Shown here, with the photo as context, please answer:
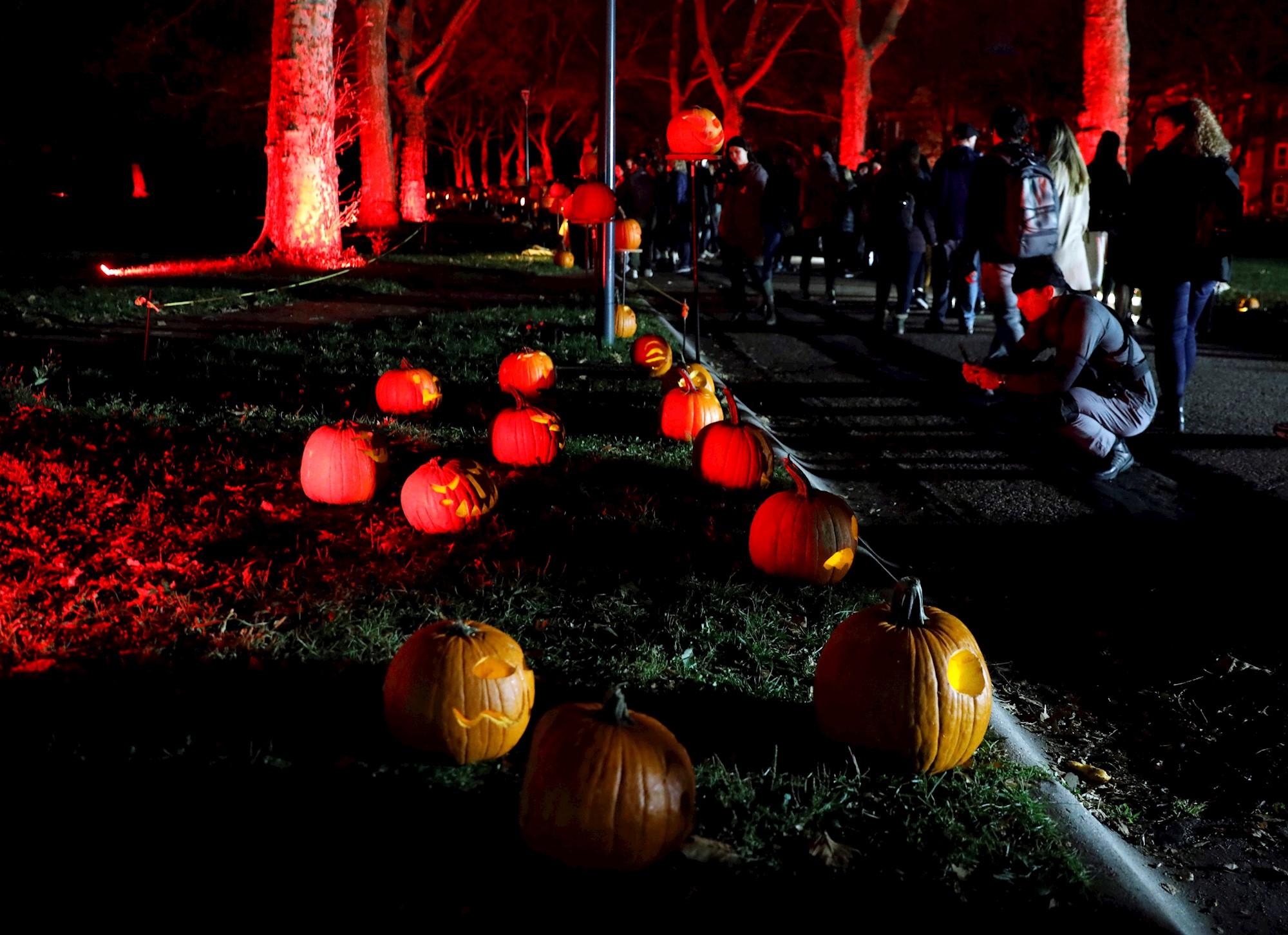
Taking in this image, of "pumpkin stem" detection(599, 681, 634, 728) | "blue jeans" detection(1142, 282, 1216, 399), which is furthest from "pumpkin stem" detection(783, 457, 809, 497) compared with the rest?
"blue jeans" detection(1142, 282, 1216, 399)

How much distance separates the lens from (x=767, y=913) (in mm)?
2367

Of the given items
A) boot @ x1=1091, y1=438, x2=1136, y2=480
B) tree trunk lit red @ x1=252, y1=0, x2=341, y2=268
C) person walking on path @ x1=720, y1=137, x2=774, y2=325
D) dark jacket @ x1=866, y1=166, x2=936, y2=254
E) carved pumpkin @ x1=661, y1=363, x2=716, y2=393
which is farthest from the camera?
tree trunk lit red @ x1=252, y1=0, x2=341, y2=268

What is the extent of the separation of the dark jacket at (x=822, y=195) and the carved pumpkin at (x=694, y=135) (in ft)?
20.9

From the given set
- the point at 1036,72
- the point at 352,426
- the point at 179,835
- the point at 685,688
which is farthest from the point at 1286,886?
the point at 1036,72

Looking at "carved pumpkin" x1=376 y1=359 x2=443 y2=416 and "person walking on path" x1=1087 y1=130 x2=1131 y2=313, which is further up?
"person walking on path" x1=1087 y1=130 x2=1131 y2=313

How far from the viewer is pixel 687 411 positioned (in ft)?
20.1

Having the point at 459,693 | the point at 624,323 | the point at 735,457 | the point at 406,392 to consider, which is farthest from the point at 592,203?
the point at 459,693

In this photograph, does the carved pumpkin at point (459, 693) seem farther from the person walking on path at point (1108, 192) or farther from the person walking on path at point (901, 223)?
the person walking on path at point (901, 223)

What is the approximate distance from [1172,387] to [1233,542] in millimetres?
2300

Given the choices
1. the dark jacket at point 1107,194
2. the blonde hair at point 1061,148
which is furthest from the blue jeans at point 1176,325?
the dark jacket at point 1107,194

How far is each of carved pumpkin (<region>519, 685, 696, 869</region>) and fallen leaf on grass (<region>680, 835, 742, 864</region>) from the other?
0.03 m

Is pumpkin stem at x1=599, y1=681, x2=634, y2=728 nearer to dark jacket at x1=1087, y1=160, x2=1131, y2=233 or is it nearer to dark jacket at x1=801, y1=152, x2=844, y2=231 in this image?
dark jacket at x1=1087, y1=160, x2=1131, y2=233

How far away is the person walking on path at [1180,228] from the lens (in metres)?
6.71

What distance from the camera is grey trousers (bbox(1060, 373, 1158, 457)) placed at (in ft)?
19.3
